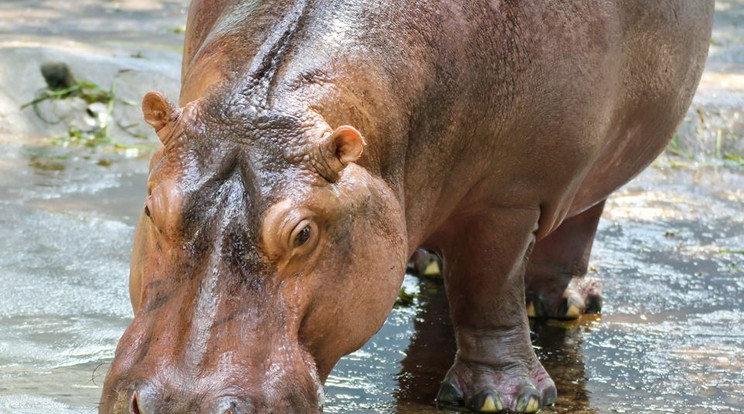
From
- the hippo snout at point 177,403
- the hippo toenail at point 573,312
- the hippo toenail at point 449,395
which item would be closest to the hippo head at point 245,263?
the hippo snout at point 177,403

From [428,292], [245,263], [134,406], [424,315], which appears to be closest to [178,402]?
[134,406]

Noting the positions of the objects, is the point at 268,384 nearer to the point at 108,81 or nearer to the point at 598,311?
the point at 598,311

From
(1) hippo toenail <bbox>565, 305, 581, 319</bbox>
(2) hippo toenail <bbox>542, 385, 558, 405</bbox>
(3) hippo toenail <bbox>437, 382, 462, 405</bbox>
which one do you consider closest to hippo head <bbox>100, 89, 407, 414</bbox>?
(3) hippo toenail <bbox>437, 382, 462, 405</bbox>

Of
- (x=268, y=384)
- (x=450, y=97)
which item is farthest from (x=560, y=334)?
(x=268, y=384)

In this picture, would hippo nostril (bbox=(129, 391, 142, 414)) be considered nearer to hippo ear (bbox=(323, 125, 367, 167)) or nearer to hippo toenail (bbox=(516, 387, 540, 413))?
hippo ear (bbox=(323, 125, 367, 167))

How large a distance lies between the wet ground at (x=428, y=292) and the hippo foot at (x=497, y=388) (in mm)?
73

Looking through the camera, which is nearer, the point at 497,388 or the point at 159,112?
the point at 159,112

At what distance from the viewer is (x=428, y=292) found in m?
5.63

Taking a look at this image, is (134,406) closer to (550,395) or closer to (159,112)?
(159,112)

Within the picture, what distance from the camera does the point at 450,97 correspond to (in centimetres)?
386

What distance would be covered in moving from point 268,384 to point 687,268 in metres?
3.39

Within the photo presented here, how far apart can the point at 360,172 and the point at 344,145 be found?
0.80 feet

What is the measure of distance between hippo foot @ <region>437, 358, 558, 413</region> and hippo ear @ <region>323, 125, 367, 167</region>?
4.66 ft

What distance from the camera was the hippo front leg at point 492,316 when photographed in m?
4.37
